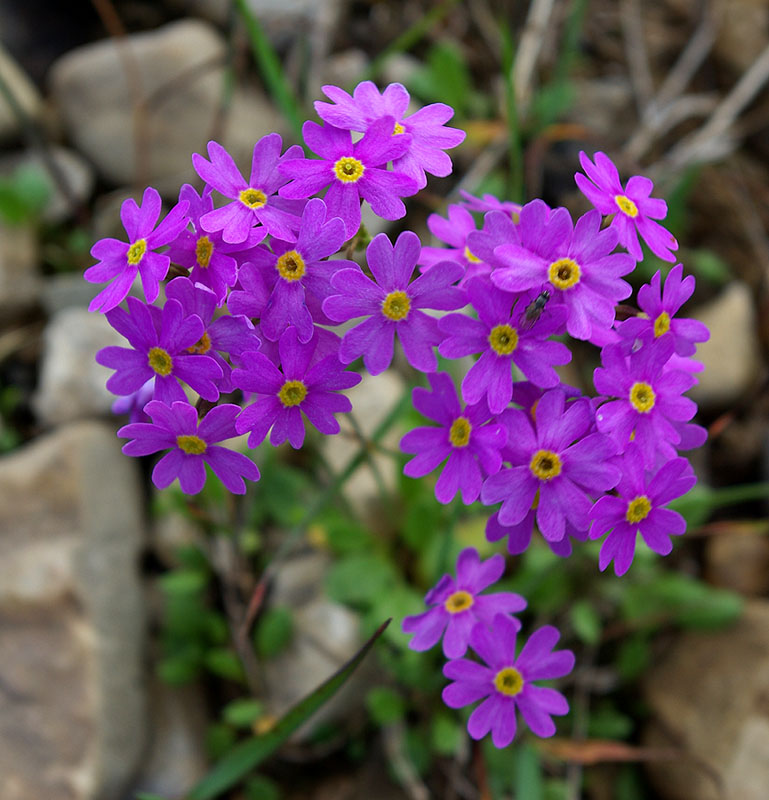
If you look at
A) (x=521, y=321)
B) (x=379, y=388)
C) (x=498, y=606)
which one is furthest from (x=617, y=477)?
(x=379, y=388)

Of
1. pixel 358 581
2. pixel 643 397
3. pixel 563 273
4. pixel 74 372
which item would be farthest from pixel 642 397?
pixel 74 372

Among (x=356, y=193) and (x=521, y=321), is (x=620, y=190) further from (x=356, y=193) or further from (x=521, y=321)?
(x=356, y=193)

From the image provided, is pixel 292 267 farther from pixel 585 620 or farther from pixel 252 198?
A: pixel 585 620

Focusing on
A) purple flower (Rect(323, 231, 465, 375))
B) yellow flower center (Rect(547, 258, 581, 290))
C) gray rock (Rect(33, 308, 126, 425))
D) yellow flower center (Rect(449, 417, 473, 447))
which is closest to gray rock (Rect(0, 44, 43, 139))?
gray rock (Rect(33, 308, 126, 425))

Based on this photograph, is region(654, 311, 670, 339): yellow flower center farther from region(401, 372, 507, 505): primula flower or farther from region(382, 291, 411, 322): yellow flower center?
region(382, 291, 411, 322): yellow flower center

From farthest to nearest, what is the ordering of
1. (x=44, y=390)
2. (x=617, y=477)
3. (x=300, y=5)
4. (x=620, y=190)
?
(x=300, y=5), (x=44, y=390), (x=620, y=190), (x=617, y=477)

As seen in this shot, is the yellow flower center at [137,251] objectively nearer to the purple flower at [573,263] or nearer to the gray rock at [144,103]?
the purple flower at [573,263]
